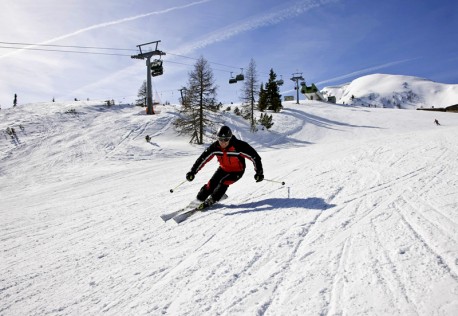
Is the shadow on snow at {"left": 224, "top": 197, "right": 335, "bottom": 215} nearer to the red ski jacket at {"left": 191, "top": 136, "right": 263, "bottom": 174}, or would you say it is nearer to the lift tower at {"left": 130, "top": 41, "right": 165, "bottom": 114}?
the red ski jacket at {"left": 191, "top": 136, "right": 263, "bottom": 174}

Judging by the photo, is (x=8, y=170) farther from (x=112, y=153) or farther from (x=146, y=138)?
(x=146, y=138)

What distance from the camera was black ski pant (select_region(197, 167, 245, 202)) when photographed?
556 centimetres

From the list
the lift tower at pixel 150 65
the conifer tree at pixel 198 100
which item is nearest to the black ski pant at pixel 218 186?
the conifer tree at pixel 198 100

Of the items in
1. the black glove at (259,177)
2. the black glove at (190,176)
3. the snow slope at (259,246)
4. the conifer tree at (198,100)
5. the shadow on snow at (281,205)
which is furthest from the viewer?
the conifer tree at (198,100)

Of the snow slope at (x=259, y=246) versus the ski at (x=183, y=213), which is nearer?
the snow slope at (x=259, y=246)

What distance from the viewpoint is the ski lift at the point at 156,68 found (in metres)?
30.7

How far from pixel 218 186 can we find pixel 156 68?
2792 centimetres

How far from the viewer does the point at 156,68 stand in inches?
1207

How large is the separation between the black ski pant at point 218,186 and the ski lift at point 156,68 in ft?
90.6

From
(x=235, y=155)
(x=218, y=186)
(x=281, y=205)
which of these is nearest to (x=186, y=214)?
(x=218, y=186)

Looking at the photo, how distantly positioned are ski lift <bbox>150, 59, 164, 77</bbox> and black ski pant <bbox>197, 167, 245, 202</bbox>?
1087 inches

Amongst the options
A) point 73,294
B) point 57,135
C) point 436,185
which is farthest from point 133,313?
point 57,135

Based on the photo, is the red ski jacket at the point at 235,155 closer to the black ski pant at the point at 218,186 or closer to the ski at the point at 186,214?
the black ski pant at the point at 218,186

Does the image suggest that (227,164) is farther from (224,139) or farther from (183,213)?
(183,213)
